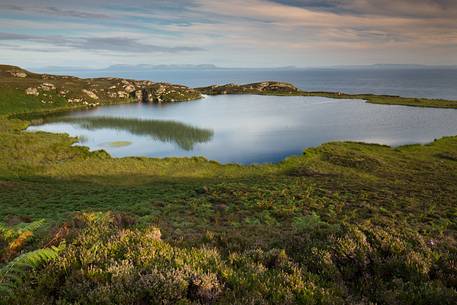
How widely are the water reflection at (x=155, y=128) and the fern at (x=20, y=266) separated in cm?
5709

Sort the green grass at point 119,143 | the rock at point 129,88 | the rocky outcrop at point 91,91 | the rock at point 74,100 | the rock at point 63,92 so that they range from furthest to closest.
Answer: the rock at point 129,88 → the rock at point 63,92 → the rocky outcrop at point 91,91 → the rock at point 74,100 → the green grass at point 119,143

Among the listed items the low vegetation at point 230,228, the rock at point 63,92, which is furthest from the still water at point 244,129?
the rock at point 63,92

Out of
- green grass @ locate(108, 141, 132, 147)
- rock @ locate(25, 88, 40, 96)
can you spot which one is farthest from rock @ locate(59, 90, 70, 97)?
green grass @ locate(108, 141, 132, 147)

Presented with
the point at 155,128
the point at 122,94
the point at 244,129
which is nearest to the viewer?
the point at 244,129

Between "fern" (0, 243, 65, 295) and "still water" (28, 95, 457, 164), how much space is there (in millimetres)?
47697

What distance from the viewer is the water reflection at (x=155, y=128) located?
73.8 metres

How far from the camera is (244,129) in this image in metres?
84.7

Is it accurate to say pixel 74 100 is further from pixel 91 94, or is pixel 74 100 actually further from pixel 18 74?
pixel 18 74

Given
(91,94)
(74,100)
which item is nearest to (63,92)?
(74,100)

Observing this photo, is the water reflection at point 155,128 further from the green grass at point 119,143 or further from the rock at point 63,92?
the rock at point 63,92

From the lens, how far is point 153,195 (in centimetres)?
3177

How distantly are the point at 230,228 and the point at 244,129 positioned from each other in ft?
217

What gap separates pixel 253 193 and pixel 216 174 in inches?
653

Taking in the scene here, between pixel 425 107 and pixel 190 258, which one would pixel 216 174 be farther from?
pixel 425 107
